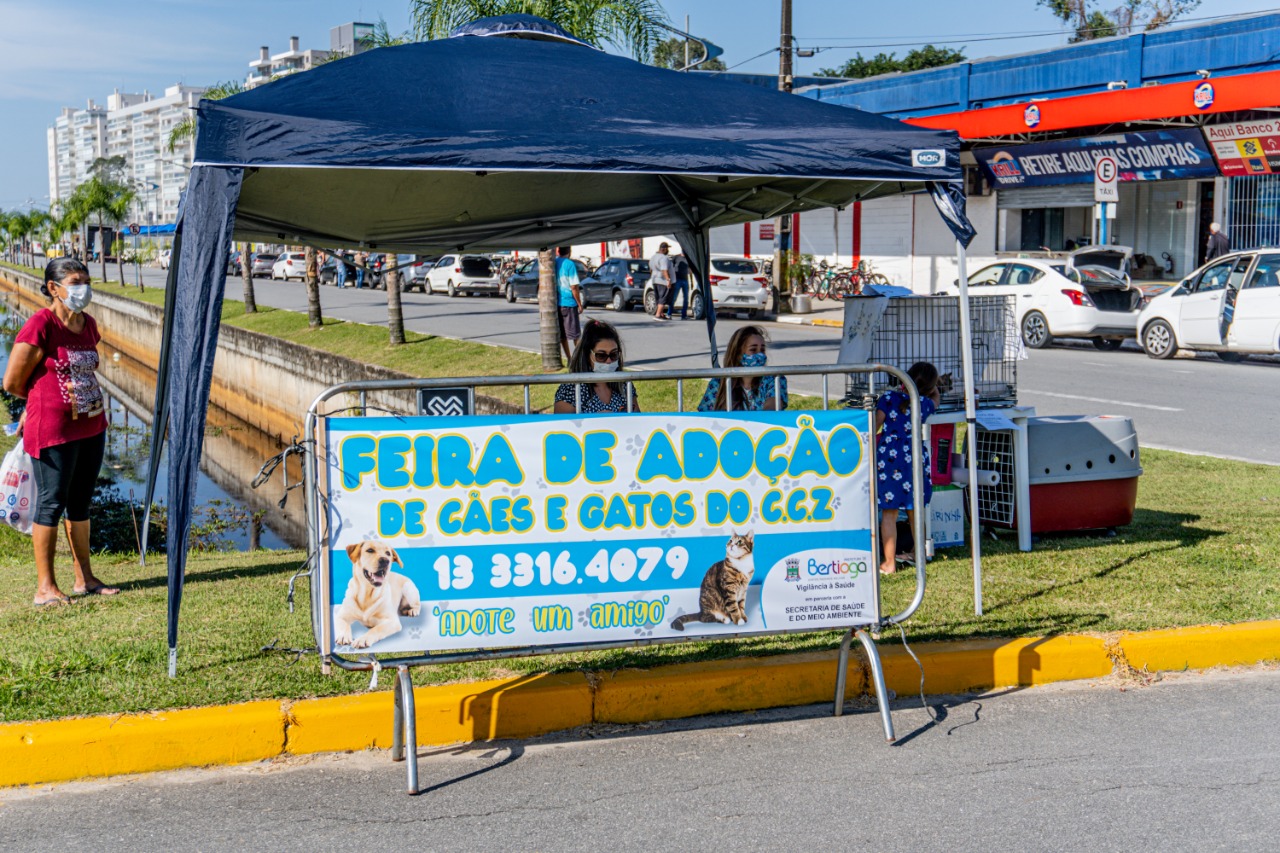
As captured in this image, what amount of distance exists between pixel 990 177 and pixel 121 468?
22.5 m

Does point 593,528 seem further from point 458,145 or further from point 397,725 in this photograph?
point 458,145

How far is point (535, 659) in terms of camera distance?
5836mm

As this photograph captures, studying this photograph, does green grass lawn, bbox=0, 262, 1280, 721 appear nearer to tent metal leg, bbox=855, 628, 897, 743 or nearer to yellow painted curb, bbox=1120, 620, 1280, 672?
yellow painted curb, bbox=1120, 620, 1280, 672

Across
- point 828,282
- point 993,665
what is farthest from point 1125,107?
point 993,665

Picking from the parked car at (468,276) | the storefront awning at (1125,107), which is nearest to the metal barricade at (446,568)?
the storefront awning at (1125,107)

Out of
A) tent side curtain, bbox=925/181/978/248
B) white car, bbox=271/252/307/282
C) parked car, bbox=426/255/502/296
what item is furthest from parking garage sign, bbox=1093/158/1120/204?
white car, bbox=271/252/307/282

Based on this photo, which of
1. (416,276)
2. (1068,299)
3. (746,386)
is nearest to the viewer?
(746,386)

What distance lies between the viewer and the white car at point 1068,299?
22.1 metres

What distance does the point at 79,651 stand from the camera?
587 cm

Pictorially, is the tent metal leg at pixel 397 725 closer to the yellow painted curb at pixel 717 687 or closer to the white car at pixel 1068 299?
the yellow painted curb at pixel 717 687

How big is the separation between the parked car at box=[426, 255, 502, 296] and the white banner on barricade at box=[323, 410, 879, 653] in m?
37.3

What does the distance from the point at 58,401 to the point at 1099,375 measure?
15.0m

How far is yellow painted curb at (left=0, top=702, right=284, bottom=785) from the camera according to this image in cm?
480

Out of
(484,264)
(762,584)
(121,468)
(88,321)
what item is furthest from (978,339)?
(484,264)
